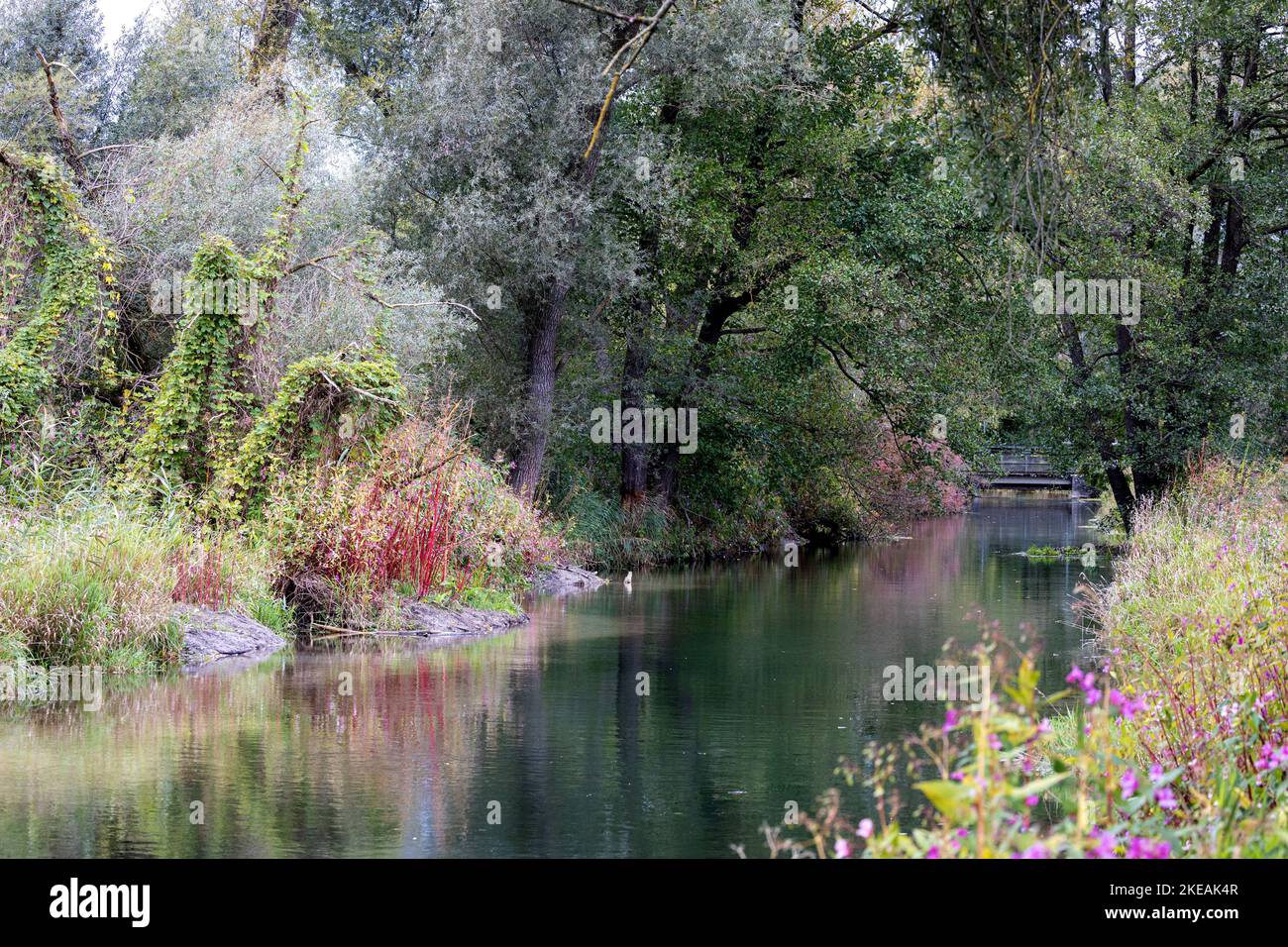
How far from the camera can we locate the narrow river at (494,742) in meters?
8.07

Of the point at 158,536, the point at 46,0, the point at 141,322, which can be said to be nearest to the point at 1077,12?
the point at 158,536

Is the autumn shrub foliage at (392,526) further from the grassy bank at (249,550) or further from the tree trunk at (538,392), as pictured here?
the tree trunk at (538,392)

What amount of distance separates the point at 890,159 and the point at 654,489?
25.2 ft

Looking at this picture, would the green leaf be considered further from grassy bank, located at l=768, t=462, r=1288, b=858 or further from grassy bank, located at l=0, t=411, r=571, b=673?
grassy bank, located at l=0, t=411, r=571, b=673

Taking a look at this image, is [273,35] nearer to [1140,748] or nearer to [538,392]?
[538,392]

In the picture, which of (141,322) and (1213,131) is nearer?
(141,322)

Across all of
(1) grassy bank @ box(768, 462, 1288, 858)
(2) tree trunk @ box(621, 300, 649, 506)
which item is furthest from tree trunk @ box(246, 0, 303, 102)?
(1) grassy bank @ box(768, 462, 1288, 858)

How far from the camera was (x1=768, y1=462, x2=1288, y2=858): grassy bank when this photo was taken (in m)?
3.91

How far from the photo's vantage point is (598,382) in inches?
994

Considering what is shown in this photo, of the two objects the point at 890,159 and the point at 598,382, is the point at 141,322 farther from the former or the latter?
the point at 890,159

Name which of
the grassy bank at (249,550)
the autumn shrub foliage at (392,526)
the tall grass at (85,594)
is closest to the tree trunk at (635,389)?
the grassy bank at (249,550)

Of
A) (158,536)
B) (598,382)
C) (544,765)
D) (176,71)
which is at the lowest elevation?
(544,765)

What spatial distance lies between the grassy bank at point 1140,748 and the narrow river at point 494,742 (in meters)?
0.97

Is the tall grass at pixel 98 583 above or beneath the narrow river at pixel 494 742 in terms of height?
above
